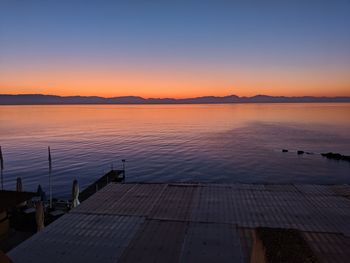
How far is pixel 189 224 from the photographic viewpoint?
16.1m

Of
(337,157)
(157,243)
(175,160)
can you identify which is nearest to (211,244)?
(157,243)

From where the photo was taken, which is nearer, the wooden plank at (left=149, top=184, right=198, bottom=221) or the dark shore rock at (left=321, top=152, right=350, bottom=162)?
the wooden plank at (left=149, top=184, right=198, bottom=221)

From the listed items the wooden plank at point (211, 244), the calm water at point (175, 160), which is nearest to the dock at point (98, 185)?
the calm water at point (175, 160)

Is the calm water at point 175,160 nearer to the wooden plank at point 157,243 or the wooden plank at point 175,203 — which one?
the wooden plank at point 175,203

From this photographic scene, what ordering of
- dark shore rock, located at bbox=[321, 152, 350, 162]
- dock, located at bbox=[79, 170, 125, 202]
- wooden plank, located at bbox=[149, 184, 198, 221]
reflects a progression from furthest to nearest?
dark shore rock, located at bbox=[321, 152, 350, 162]
dock, located at bbox=[79, 170, 125, 202]
wooden plank, located at bbox=[149, 184, 198, 221]

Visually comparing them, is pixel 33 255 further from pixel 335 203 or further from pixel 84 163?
pixel 84 163

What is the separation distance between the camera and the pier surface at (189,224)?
13.1 metres

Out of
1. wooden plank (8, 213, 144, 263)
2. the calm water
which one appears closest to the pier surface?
wooden plank (8, 213, 144, 263)

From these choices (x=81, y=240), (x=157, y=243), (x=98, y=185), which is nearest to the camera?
(x=157, y=243)

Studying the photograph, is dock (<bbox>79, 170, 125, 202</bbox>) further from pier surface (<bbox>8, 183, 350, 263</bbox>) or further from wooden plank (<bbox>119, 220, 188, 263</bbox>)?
wooden plank (<bbox>119, 220, 188, 263</bbox>)

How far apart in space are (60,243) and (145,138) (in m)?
88.1

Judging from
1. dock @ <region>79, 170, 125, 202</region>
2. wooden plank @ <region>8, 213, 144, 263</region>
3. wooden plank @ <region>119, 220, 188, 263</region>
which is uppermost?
wooden plank @ <region>119, 220, 188, 263</region>

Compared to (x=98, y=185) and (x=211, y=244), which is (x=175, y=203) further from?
(x=98, y=185)

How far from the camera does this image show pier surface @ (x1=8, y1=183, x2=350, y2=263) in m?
13.1
